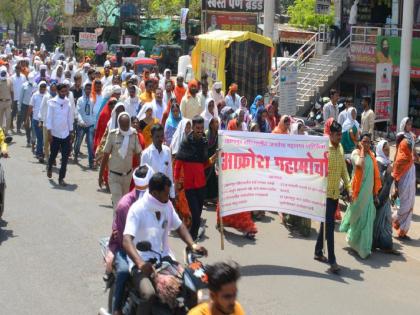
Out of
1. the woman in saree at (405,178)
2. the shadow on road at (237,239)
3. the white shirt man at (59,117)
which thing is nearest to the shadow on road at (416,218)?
the woman in saree at (405,178)

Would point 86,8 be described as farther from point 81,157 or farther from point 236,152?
point 236,152

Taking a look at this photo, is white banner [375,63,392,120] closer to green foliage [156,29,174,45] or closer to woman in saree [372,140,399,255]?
woman in saree [372,140,399,255]

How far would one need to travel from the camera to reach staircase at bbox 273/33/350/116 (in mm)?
25255

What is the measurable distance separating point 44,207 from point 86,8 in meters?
41.2

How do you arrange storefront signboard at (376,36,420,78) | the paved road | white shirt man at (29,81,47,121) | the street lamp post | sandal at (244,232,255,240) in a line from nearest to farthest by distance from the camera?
the paved road
sandal at (244,232,255,240)
white shirt man at (29,81,47,121)
the street lamp post
storefront signboard at (376,36,420,78)

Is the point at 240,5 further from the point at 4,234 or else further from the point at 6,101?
the point at 4,234

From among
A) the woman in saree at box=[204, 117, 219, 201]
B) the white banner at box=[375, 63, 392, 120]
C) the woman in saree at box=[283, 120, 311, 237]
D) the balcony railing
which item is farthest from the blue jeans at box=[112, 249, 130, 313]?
the balcony railing

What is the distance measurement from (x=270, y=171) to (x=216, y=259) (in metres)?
1.29

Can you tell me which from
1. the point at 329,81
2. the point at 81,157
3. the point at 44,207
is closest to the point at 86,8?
the point at 329,81

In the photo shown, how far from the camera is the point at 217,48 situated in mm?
20000

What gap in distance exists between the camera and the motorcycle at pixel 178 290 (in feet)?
18.4

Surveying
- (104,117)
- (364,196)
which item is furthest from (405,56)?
(364,196)

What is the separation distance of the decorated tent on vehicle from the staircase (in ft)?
14.0

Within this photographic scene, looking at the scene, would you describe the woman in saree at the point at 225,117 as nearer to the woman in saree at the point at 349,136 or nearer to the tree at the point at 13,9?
the woman in saree at the point at 349,136
